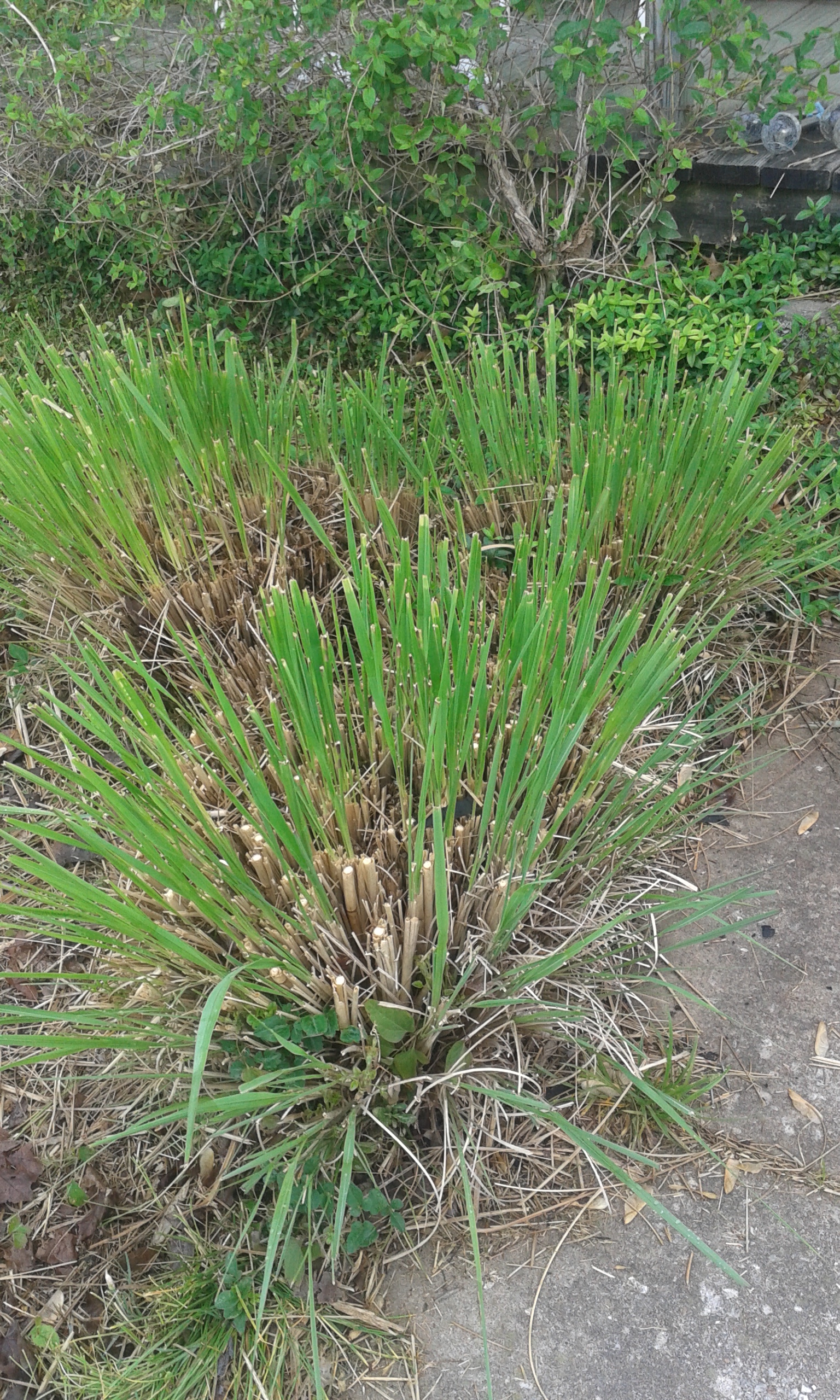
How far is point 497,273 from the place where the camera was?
3.40m

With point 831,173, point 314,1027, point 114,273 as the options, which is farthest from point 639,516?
point 114,273

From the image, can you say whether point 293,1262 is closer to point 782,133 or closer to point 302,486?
point 302,486

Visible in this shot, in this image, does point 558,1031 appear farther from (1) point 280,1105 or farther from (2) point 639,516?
(2) point 639,516

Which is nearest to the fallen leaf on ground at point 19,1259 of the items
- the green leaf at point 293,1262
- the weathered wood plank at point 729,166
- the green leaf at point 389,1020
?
the green leaf at point 293,1262

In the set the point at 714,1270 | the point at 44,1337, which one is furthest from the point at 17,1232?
Result: the point at 714,1270

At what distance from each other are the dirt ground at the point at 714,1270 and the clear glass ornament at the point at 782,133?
2.96 meters

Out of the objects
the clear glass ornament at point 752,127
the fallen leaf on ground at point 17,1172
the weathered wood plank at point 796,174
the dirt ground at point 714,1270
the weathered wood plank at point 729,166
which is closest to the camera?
the dirt ground at point 714,1270

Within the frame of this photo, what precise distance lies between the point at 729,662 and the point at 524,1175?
125cm

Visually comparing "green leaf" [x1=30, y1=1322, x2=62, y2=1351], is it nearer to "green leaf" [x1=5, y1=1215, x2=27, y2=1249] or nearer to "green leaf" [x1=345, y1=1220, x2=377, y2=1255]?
"green leaf" [x1=5, y1=1215, x2=27, y2=1249]

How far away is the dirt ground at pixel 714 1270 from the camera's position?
1.33 m

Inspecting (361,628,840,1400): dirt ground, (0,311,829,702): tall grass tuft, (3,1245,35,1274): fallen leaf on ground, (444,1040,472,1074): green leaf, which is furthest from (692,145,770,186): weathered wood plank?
(3,1245,35,1274): fallen leaf on ground

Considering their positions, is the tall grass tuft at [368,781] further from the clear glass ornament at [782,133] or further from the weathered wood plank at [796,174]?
the clear glass ornament at [782,133]

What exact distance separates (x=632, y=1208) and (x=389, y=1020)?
1.61 ft

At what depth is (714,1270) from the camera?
4.65 ft
